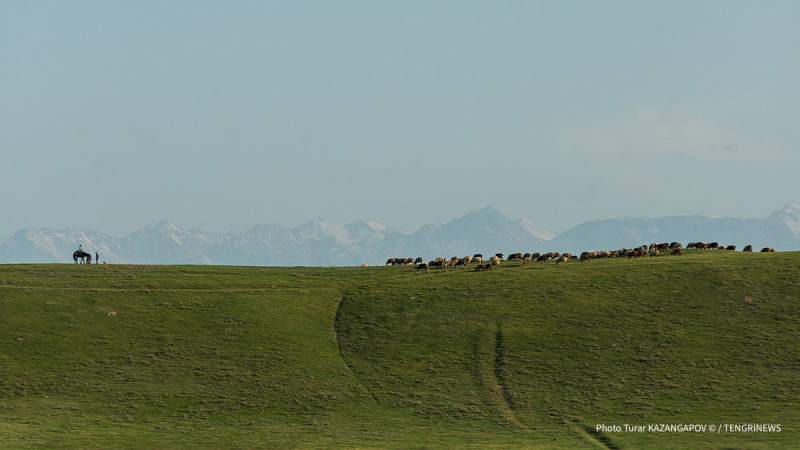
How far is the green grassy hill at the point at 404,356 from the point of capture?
5241 centimetres

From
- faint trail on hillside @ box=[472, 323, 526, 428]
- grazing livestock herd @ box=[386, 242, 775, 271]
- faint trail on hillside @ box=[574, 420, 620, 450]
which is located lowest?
faint trail on hillside @ box=[574, 420, 620, 450]

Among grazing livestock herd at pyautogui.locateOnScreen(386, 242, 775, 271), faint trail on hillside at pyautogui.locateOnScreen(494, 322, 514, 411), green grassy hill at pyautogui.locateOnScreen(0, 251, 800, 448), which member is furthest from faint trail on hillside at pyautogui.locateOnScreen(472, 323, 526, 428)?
grazing livestock herd at pyautogui.locateOnScreen(386, 242, 775, 271)

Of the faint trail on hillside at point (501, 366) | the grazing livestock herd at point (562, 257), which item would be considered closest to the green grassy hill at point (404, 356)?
the faint trail on hillside at point (501, 366)

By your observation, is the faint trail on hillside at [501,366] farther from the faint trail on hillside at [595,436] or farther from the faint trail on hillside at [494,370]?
the faint trail on hillside at [595,436]

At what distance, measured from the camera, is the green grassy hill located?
52.4 metres

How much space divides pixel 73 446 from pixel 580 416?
33.5 m

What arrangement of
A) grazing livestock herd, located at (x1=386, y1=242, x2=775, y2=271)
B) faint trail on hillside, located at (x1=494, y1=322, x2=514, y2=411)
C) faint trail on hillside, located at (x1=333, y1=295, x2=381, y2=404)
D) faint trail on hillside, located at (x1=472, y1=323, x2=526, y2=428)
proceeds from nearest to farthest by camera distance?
faint trail on hillside, located at (x1=472, y1=323, x2=526, y2=428)
faint trail on hillside, located at (x1=494, y1=322, x2=514, y2=411)
faint trail on hillside, located at (x1=333, y1=295, x2=381, y2=404)
grazing livestock herd, located at (x1=386, y1=242, x2=775, y2=271)

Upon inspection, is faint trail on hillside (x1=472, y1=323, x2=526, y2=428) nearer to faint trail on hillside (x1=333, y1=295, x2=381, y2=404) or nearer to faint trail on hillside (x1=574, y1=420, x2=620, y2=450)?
faint trail on hillside (x1=574, y1=420, x2=620, y2=450)

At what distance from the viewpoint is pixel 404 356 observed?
2589 inches

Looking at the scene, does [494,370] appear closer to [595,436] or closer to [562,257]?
[595,436]

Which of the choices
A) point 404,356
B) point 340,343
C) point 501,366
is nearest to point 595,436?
point 501,366

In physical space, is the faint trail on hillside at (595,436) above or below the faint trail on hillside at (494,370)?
below

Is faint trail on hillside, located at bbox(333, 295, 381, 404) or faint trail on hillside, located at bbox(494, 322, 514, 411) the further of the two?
faint trail on hillside, located at bbox(333, 295, 381, 404)

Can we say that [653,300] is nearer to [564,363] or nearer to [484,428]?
[564,363]
